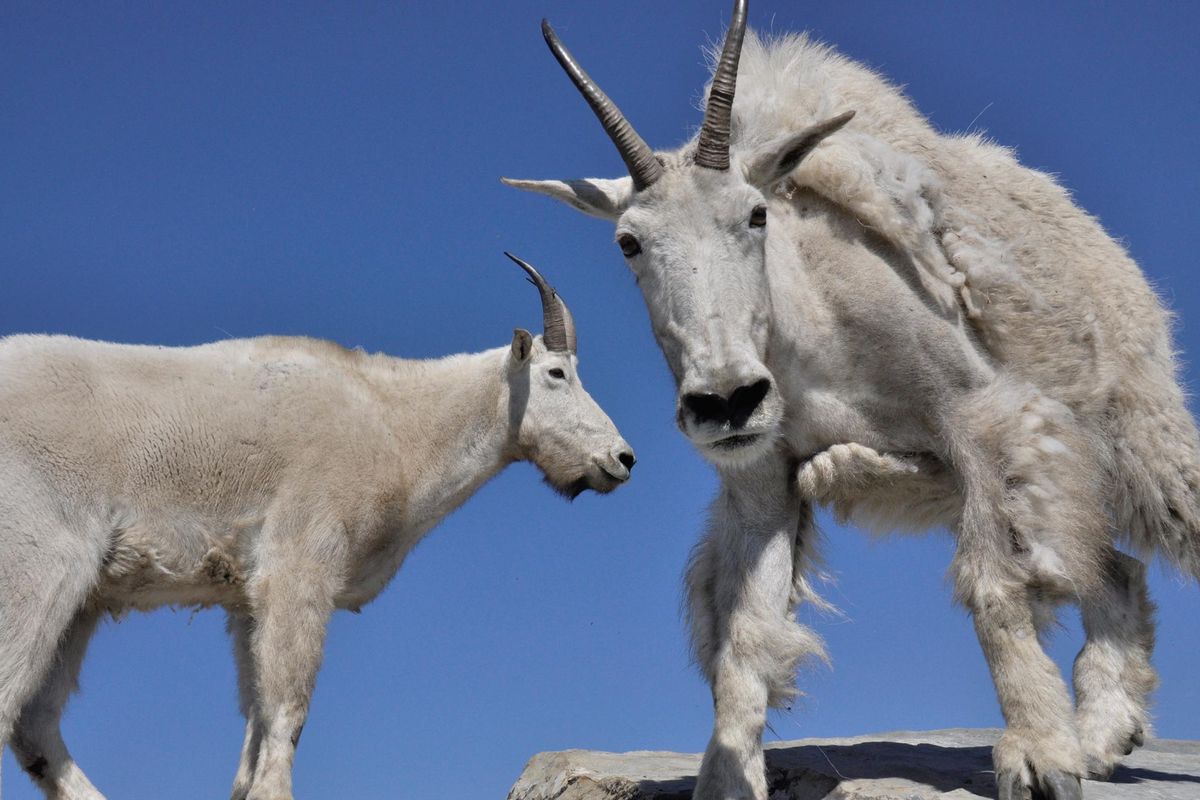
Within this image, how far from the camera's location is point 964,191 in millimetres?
6199

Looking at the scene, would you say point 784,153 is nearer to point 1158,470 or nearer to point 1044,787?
point 1158,470

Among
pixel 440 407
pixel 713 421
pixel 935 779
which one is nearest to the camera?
pixel 713 421

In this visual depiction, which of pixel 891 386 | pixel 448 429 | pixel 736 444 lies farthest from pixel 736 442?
pixel 448 429

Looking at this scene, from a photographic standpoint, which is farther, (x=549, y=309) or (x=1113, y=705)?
(x=549, y=309)

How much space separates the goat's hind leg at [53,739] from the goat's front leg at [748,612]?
134 inches

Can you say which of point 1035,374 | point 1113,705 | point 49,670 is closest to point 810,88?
point 1035,374

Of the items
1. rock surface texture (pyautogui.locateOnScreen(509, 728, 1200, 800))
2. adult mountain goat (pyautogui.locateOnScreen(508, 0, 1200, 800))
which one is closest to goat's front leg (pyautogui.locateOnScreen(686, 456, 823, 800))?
adult mountain goat (pyautogui.locateOnScreen(508, 0, 1200, 800))

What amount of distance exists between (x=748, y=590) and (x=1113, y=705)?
191cm

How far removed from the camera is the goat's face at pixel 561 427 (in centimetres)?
945

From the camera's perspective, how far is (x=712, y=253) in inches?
209

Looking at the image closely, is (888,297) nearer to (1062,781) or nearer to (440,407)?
(1062,781)

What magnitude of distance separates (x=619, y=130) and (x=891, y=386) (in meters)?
1.68

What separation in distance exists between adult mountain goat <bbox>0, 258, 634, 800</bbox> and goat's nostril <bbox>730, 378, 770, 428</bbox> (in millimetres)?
3364

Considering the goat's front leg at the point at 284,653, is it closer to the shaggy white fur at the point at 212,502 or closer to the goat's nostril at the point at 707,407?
the shaggy white fur at the point at 212,502
